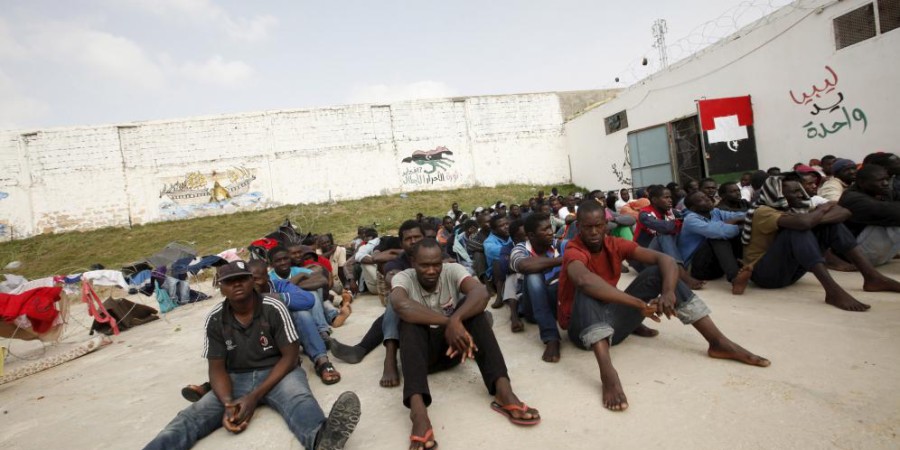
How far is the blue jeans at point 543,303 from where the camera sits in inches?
129

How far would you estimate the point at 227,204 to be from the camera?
18922 mm

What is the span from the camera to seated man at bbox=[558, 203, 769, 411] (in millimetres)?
2518

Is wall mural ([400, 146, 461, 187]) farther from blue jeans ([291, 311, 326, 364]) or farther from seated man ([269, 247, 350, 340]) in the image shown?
blue jeans ([291, 311, 326, 364])

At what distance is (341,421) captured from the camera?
207cm

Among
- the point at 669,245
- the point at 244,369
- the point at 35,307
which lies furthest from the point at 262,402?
the point at 669,245

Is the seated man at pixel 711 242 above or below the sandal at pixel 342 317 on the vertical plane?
above

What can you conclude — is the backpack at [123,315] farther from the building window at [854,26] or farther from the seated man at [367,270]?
the building window at [854,26]

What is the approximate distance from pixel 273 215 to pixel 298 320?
52.8 ft

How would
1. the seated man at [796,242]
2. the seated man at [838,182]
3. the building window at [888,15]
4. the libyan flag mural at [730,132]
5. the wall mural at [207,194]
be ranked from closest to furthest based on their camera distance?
the seated man at [796,242], the seated man at [838,182], the building window at [888,15], the libyan flag mural at [730,132], the wall mural at [207,194]

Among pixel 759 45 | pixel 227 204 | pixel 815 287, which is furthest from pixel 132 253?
pixel 759 45

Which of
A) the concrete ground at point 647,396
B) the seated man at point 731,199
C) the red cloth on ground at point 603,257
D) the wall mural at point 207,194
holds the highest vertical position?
the wall mural at point 207,194

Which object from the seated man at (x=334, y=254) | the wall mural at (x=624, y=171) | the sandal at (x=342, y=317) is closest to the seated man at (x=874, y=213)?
the sandal at (x=342, y=317)

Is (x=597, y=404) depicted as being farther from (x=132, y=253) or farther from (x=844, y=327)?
(x=132, y=253)

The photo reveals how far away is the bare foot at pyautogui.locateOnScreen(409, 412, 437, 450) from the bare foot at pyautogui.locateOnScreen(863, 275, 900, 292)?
395 cm
